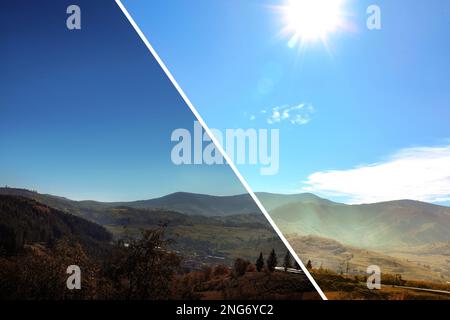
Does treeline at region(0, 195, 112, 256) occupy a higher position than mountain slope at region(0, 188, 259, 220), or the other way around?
mountain slope at region(0, 188, 259, 220)

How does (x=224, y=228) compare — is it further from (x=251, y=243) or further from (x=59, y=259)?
(x=59, y=259)

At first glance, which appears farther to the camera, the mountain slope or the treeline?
the mountain slope

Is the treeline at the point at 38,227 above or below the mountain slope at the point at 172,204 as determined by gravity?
below

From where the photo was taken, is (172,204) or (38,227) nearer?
(38,227)

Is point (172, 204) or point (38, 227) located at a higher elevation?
point (172, 204)

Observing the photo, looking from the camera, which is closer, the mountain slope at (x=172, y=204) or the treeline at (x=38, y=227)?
the treeline at (x=38, y=227)

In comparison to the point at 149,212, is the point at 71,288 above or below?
below
